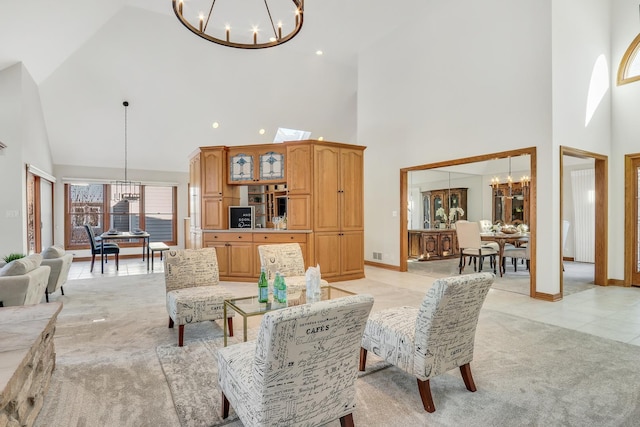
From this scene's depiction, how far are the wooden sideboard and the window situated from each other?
665cm

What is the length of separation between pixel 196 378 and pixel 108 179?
8.18 m

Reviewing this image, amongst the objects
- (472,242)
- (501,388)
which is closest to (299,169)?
(472,242)

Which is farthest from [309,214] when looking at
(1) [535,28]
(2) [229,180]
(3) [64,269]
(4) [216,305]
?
(1) [535,28]

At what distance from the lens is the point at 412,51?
6.67 m

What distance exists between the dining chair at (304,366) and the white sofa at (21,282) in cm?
263

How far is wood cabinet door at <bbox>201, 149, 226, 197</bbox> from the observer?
620cm

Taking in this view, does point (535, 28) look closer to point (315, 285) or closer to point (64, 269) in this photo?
point (315, 285)

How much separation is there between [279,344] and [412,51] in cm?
673

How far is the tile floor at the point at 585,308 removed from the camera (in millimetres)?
3559

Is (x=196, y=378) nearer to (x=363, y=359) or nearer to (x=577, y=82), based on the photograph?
(x=363, y=359)

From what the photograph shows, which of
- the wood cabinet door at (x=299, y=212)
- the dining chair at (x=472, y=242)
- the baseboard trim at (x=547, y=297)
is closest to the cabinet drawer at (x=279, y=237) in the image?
the wood cabinet door at (x=299, y=212)

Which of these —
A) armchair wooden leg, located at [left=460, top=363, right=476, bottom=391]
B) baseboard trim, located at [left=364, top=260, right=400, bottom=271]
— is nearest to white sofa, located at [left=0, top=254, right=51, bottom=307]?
armchair wooden leg, located at [left=460, top=363, right=476, bottom=391]

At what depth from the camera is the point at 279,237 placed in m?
5.82

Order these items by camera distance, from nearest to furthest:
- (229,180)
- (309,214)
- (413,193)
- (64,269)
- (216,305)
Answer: (216,305) < (64,269) < (309,214) < (229,180) < (413,193)
